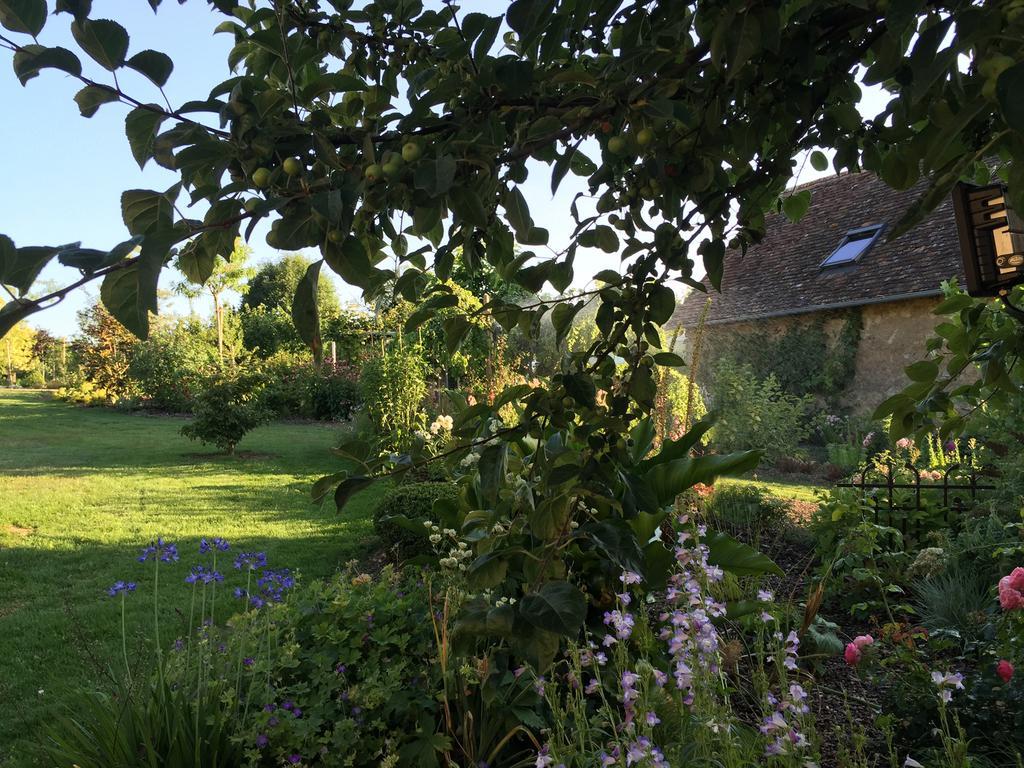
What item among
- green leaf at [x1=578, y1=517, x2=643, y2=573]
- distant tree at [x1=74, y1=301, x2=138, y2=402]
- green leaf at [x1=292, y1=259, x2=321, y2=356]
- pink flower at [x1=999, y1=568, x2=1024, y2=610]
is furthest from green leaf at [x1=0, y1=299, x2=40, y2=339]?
distant tree at [x1=74, y1=301, x2=138, y2=402]

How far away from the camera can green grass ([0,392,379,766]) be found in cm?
340

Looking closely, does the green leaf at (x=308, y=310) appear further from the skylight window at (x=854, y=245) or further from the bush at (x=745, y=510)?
the skylight window at (x=854, y=245)

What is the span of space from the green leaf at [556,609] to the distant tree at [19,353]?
32.5 metres

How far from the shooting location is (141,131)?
2.12ft

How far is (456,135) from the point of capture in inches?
29.0

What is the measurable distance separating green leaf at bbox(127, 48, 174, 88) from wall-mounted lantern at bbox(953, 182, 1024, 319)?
220 centimetres

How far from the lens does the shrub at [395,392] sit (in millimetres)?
8531

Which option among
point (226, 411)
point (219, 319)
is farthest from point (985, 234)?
point (219, 319)

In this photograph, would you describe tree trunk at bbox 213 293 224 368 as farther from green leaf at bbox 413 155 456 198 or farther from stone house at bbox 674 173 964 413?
green leaf at bbox 413 155 456 198

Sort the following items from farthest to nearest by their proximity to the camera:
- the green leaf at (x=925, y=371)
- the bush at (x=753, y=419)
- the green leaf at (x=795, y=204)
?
the bush at (x=753, y=419) → the green leaf at (x=795, y=204) → the green leaf at (x=925, y=371)

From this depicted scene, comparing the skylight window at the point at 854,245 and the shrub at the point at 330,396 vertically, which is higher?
the skylight window at the point at 854,245

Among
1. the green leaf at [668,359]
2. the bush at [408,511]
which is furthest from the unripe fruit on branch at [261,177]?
the bush at [408,511]

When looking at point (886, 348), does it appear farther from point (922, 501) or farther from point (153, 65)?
point (153, 65)

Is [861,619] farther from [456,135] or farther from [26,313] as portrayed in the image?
[26,313]
